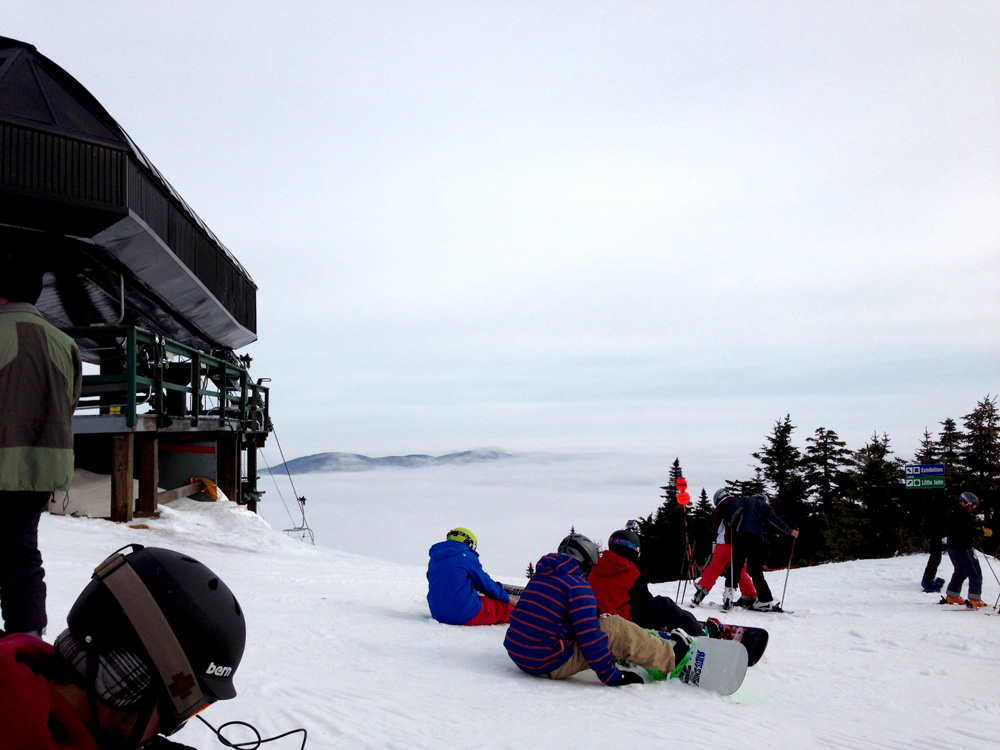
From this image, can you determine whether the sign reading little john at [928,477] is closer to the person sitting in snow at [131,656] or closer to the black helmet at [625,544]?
the black helmet at [625,544]

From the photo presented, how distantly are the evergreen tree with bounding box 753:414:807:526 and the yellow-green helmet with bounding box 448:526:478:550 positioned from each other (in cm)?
4764

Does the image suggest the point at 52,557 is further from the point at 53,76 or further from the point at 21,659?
the point at 53,76

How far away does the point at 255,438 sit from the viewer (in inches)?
797

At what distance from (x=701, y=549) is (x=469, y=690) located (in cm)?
4381

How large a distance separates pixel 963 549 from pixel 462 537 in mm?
8408

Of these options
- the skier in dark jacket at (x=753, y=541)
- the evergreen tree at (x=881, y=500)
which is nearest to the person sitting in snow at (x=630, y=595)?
the skier in dark jacket at (x=753, y=541)

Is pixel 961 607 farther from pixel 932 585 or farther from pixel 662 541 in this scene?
pixel 662 541

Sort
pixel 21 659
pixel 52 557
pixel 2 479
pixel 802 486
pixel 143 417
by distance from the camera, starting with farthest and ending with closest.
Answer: pixel 802 486, pixel 143 417, pixel 52 557, pixel 2 479, pixel 21 659

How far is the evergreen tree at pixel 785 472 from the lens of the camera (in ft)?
166

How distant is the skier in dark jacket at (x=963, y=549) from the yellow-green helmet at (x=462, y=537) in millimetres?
8227

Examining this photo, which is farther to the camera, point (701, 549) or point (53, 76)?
point (701, 549)

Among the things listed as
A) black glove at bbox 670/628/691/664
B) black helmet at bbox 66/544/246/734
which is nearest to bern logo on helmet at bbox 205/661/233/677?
black helmet at bbox 66/544/246/734

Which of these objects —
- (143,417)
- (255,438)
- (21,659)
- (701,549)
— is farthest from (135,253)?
(701,549)

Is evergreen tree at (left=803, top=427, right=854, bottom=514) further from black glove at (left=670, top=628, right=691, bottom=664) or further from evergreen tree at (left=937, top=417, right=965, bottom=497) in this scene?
black glove at (left=670, top=628, right=691, bottom=664)
